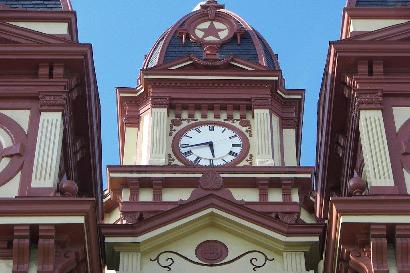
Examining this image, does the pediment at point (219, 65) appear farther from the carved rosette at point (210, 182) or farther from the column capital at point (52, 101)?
the column capital at point (52, 101)

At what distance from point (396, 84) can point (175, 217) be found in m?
5.27

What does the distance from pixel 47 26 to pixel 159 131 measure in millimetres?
4959

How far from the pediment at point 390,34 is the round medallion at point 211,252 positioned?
5.25 metres

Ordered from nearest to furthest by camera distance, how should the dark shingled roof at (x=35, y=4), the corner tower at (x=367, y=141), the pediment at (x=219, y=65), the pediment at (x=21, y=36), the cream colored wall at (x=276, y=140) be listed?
the corner tower at (x=367, y=141) → the pediment at (x=21, y=36) → the dark shingled roof at (x=35, y=4) → the cream colored wall at (x=276, y=140) → the pediment at (x=219, y=65)

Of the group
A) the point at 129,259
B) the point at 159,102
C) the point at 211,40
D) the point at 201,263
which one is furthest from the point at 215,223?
the point at 211,40

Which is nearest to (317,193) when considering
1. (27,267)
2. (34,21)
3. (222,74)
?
(222,74)

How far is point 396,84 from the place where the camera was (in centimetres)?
2589

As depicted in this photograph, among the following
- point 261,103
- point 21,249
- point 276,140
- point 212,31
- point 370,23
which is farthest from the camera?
point 212,31

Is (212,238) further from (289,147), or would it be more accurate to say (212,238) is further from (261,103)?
(289,147)

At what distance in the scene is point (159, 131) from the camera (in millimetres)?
31422

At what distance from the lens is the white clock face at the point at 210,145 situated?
3100 cm

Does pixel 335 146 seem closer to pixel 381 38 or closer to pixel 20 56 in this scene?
pixel 381 38

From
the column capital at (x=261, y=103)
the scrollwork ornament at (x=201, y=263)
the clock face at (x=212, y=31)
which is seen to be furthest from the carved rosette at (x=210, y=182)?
the clock face at (x=212, y=31)

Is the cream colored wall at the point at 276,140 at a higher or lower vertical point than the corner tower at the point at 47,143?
higher
